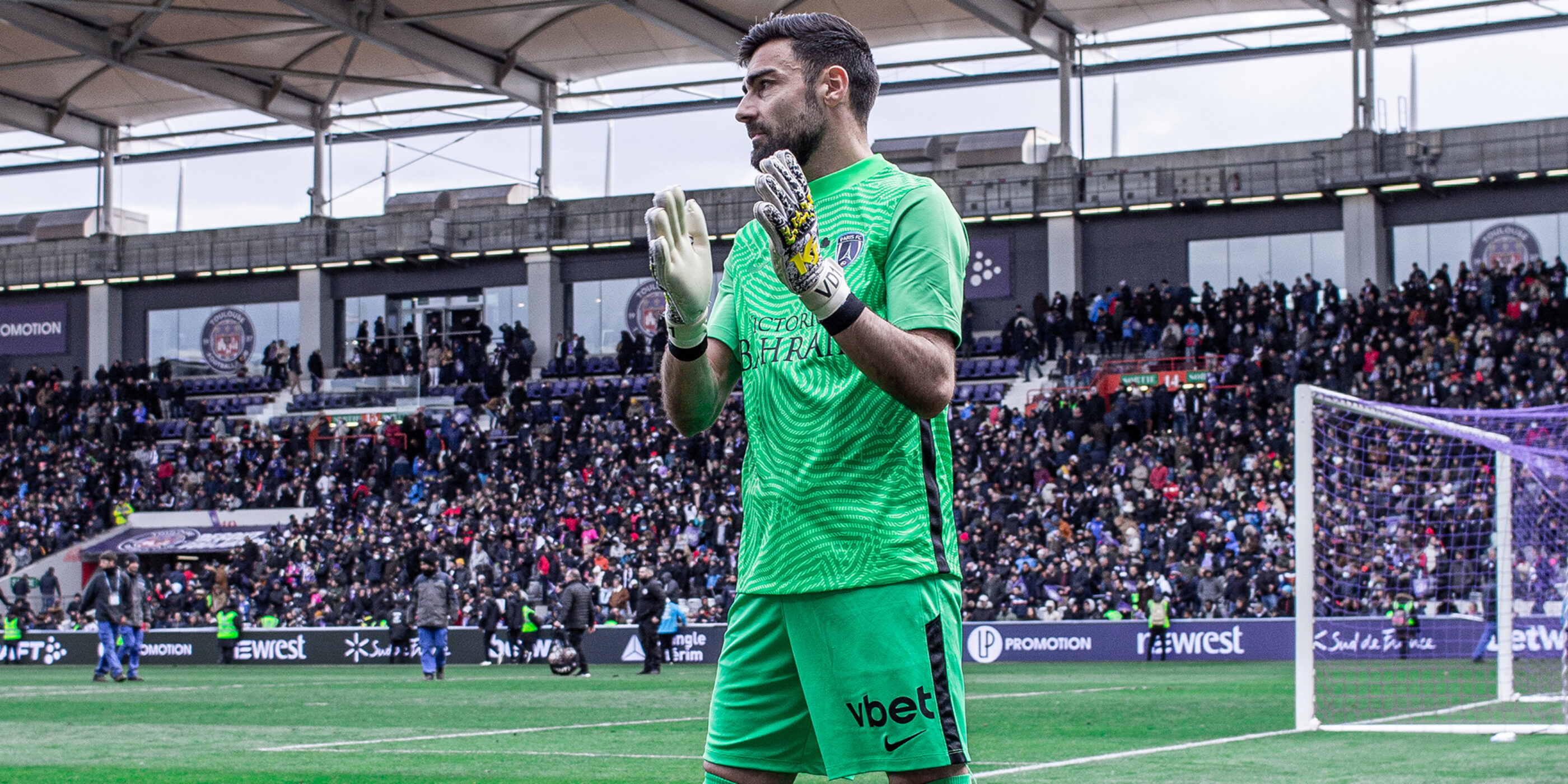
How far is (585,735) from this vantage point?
515 inches

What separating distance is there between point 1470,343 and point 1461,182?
7999 millimetres

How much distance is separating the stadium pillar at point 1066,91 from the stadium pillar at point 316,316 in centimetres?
2145

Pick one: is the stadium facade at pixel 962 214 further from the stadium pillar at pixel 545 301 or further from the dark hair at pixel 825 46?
the dark hair at pixel 825 46

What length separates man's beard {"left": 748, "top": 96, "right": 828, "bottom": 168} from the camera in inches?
143

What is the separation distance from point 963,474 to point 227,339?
27.2 m

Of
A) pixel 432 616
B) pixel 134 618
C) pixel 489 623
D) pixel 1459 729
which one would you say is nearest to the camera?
pixel 1459 729

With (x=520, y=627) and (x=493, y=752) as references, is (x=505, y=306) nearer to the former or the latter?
(x=520, y=627)

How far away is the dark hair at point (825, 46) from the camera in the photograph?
11.9 feet

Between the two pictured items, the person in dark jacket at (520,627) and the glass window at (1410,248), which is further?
the glass window at (1410,248)

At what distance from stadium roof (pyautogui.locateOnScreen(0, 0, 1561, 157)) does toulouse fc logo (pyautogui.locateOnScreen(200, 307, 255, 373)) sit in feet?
20.6

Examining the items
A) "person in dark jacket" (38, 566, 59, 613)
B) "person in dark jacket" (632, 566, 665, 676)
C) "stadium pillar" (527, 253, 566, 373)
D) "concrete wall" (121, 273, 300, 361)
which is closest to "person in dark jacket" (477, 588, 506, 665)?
"person in dark jacket" (632, 566, 665, 676)

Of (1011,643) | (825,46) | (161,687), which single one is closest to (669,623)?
(1011,643)

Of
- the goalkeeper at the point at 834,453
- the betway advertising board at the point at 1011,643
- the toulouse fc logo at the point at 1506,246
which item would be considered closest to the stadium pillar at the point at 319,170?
the betway advertising board at the point at 1011,643

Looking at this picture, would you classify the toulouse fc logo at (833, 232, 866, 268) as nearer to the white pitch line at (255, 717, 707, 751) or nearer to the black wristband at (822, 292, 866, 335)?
the black wristband at (822, 292, 866, 335)
